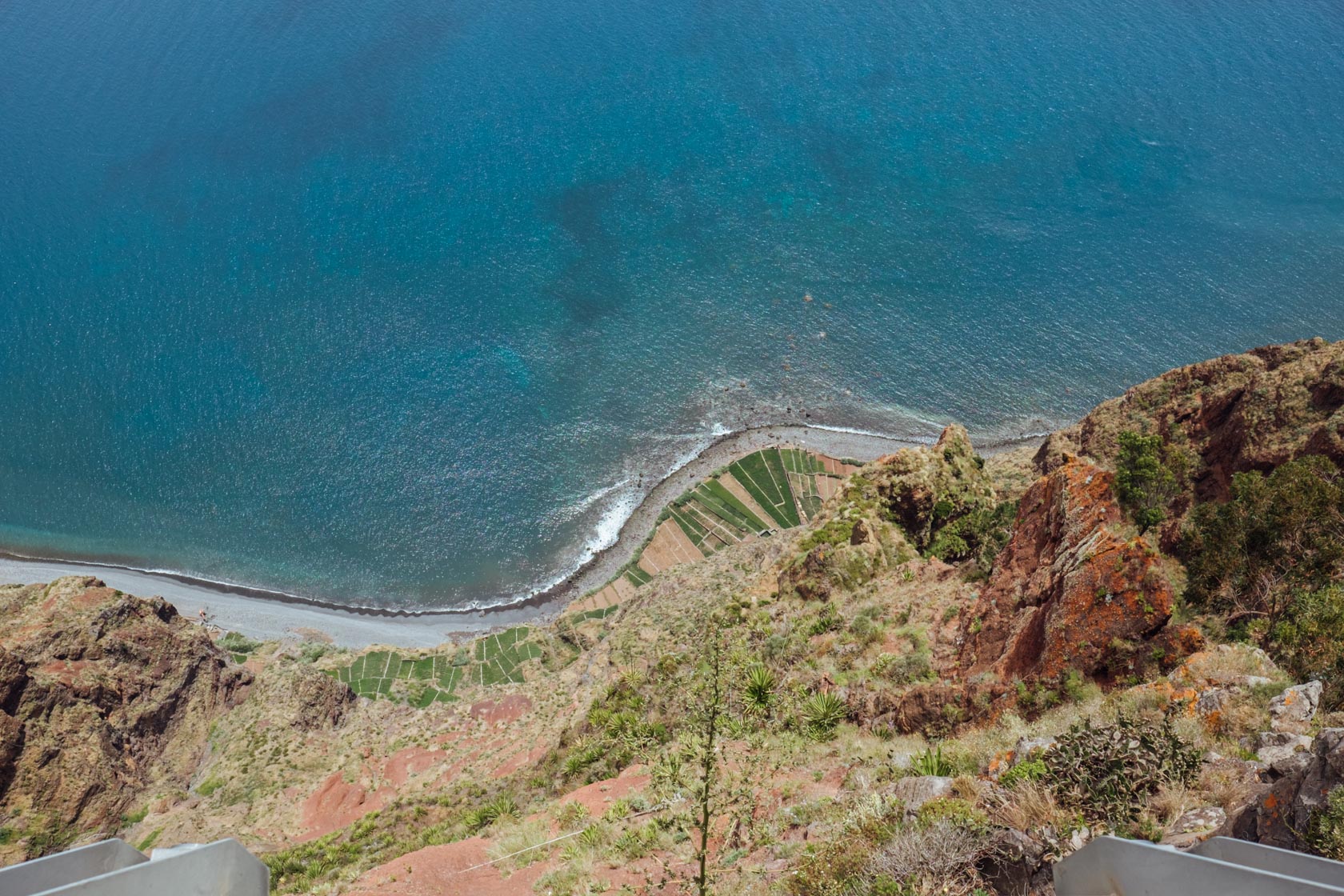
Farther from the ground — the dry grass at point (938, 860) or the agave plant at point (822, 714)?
the agave plant at point (822, 714)

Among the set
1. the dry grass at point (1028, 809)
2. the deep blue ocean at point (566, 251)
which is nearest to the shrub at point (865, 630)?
the dry grass at point (1028, 809)

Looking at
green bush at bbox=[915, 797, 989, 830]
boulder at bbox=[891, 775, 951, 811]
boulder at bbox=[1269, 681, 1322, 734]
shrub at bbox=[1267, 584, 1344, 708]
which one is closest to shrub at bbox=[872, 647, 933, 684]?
boulder at bbox=[891, 775, 951, 811]

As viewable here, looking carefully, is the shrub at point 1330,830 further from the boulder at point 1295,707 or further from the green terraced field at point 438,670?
the green terraced field at point 438,670

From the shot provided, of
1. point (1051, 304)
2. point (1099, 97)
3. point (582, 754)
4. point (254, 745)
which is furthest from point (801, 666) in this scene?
point (1099, 97)

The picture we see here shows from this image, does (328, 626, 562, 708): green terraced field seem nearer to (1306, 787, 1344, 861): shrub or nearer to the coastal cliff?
the coastal cliff

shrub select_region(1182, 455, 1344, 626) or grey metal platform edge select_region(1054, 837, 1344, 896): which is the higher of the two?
shrub select_region(1182, 455, 1344, 626)

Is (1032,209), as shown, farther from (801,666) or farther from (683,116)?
(801,666)

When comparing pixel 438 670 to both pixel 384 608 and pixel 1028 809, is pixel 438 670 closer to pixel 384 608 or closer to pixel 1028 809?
pixel 384 608
